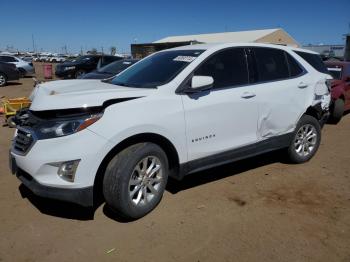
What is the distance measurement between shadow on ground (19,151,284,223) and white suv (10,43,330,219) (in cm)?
24

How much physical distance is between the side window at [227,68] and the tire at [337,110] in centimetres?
532

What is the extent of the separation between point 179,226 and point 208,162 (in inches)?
36.4

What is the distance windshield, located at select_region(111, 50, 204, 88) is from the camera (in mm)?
4289

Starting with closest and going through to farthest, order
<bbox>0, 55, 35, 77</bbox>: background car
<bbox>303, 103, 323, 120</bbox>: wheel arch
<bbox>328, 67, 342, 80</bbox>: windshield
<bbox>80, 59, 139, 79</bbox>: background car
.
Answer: <bbox>303, 103, 323, 120</bbox>: wheel arch → <bbox>328, 67, 342, 80</bbox>: windshield → <bbox>80, 59, 139, 79</bbox>: background car → <bbox>0, 55, 35, 77</bbox>: background car

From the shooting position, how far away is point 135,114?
145 inches

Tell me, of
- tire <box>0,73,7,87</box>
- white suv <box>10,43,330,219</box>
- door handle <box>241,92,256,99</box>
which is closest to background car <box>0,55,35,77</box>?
tire <box>0,73,7,87</box>

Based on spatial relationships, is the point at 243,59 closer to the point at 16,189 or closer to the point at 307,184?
the point at 307,184

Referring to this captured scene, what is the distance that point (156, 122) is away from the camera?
3.81 m

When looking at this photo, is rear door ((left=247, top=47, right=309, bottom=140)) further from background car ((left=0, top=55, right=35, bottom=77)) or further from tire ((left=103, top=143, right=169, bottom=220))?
background car ((left=0, top=55, right=35, bottom=77))

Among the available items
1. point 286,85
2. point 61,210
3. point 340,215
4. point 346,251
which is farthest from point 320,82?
point 61,210

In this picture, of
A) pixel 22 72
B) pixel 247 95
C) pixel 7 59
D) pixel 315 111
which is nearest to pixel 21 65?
pixel 22 72

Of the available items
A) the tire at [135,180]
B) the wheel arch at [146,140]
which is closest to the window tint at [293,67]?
the wheel arch at [146,140]

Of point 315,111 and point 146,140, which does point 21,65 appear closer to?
point 315,111

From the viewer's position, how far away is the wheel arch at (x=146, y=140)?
3711mm
